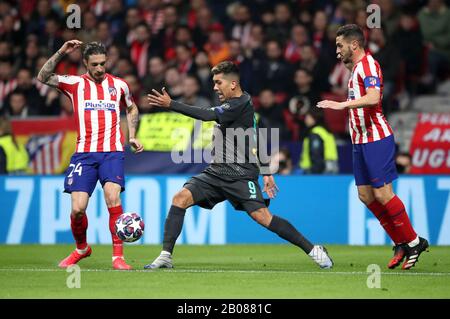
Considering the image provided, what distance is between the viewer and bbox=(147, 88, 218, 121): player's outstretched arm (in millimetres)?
9008

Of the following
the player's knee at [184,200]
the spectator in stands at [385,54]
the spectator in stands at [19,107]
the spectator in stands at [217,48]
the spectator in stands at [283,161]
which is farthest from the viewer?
the spectator in stands at [217,48]

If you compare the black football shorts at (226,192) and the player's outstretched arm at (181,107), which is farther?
the black football shorts at (226,192)

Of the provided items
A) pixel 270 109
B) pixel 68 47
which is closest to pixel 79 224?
pixel 68 47

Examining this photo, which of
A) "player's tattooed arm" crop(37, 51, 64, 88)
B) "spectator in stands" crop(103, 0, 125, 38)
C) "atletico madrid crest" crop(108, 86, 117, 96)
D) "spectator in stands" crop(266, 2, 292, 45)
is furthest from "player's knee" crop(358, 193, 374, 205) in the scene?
"spectator in stands" crop(103, 0, 125, 38)

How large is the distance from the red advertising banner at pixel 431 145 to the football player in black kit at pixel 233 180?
19.5 ft

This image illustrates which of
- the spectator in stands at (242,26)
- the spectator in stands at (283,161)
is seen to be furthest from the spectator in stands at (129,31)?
the spectator in stands at (283,161)

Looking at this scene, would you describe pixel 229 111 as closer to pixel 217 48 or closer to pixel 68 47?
pixel 68 47

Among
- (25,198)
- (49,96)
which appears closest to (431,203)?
(25,198)

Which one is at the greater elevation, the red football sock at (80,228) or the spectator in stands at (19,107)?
the spectator in stands at (19,107)

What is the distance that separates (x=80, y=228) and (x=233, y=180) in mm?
1591

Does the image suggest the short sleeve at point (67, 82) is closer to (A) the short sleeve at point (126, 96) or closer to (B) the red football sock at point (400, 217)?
(A) the short sleeve at point (126, 96)

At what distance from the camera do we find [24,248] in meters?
13.3

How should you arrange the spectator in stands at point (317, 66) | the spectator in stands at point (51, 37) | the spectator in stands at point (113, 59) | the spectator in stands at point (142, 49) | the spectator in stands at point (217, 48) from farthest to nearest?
1. the spectator in stands at point (51, 37)
2. the spectator in stands at point (142, 49)
3. the spectator in stands at point (113, 59)
4. the spectator in stands at point (217, 48)
5. the spectator in stands at point (317, 66)

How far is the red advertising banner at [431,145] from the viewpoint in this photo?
15281 mm
